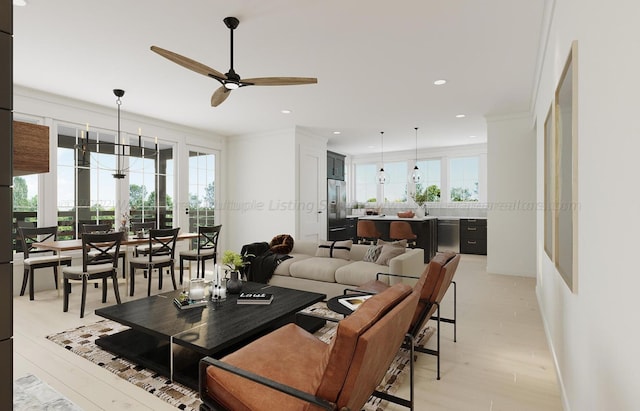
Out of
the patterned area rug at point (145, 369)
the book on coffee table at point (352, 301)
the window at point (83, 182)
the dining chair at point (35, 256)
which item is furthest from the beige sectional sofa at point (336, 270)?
the window at point (83, 182)

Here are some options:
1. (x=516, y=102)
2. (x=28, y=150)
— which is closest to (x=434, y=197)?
(x=516, y=102)

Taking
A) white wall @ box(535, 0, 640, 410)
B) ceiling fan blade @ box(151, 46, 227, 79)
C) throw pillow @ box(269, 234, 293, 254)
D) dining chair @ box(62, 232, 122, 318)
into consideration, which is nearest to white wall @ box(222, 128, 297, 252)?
throw pillow @ box(269, 234, 293, 254)

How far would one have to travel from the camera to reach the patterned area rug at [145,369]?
7.14 feet

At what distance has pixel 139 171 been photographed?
618cm

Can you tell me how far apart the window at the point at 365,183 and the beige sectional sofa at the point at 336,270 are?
5.81m

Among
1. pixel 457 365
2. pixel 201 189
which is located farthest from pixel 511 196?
pixel 201 189

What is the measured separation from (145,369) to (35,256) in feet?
11.6

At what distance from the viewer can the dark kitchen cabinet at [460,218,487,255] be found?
8195 millimetres

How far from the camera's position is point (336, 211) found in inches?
339

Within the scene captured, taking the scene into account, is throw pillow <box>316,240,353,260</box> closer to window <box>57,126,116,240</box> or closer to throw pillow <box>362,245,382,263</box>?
throw pillow <box>362,245,382,263</box>

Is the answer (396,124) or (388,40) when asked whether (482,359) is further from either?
(396,124)

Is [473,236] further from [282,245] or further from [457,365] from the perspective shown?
[457,365]

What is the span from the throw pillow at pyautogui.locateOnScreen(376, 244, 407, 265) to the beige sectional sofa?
55 mm

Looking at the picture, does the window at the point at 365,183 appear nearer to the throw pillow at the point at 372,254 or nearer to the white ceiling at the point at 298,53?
the white ceiling at the point at 298,53
